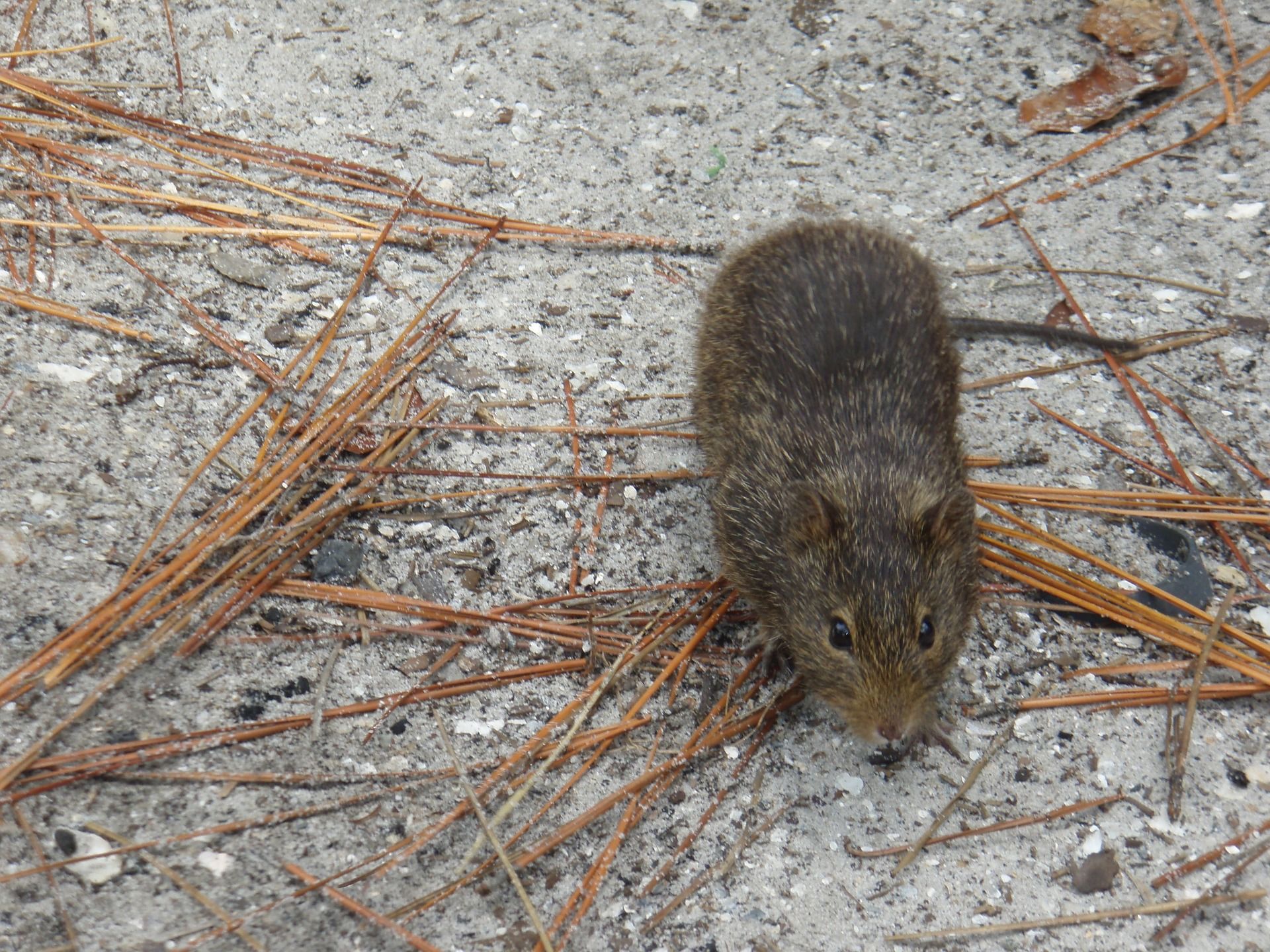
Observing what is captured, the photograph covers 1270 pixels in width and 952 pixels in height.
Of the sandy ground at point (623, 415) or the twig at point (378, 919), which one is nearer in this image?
the twig at point (378, 919)

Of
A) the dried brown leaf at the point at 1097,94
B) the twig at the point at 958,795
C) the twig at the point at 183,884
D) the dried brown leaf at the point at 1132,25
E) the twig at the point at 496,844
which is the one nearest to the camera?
the twig at the point at 183,884

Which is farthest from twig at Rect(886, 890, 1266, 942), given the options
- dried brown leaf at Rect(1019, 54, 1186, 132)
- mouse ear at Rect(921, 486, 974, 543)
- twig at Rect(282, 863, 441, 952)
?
dried brown leaf at Rect(1019, 54, 1186, 132)

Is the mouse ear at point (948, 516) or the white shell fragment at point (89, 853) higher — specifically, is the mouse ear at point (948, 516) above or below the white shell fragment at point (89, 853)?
above

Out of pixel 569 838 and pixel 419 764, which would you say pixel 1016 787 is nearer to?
pixel 569 838

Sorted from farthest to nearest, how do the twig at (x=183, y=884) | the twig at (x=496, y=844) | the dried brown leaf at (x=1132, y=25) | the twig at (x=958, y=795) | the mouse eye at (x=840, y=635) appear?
the dried brown leaf at (x=1132, y=25) → the mouse eye at (x=840, y=635) → the twig at (x=958, y=795) → the twig at (x=496, y=844) → the twig at (x=183, y=884)

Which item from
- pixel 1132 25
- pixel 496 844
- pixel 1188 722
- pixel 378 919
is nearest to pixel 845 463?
pixel 1188 722

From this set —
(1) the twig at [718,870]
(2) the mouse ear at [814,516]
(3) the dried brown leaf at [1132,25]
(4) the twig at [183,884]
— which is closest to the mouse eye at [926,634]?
(2) the mouse ear at [814,516]

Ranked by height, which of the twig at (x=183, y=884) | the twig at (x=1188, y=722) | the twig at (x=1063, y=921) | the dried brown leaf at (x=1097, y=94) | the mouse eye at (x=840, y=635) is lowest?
the twig at (x=1063, y=921)

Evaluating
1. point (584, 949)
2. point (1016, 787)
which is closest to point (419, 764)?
point (584, 949)

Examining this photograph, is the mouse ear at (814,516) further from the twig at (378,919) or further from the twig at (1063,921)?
the twig at (378,919)
